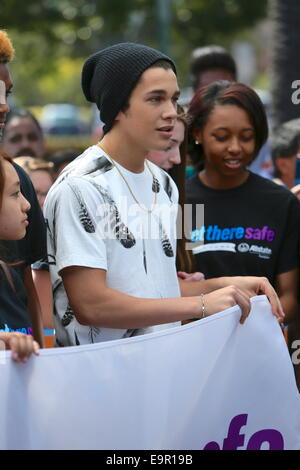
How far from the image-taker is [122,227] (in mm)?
3422

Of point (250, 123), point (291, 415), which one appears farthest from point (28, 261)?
point (250, 123)

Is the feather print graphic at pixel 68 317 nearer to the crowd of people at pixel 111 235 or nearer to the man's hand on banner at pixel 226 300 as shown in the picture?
the crowd of people at pixel 111 235

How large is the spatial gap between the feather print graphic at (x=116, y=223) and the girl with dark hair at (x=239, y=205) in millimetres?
1143

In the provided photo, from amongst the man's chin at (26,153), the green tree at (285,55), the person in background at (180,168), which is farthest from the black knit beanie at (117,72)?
the green tree at (285,55)

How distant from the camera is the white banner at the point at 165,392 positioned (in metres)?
2.91

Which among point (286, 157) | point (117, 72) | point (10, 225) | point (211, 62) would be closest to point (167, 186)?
point (117, 72)

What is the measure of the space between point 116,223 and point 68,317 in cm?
38

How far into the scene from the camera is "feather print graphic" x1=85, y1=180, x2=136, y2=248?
3395 mm

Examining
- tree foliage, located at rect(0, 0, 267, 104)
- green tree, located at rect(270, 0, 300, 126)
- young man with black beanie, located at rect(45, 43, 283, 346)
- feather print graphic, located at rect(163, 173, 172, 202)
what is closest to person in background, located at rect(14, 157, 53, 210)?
feather print graphic, located at rect(163, 173, 172, 202)

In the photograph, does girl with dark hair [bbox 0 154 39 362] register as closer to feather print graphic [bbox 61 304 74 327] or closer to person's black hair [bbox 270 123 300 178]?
feather print graphic [bbox 61 304 74 327]

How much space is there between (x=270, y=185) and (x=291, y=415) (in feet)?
4.58

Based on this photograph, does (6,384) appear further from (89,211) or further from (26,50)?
(26,50)

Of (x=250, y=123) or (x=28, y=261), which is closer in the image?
(x=28, y=261)

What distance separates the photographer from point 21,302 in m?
3.43
